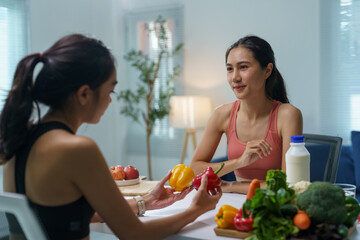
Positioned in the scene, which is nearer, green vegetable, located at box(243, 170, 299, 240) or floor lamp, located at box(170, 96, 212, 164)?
green vegetable, located at box(243, 170, 299, 240)

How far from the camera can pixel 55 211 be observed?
3.51ft

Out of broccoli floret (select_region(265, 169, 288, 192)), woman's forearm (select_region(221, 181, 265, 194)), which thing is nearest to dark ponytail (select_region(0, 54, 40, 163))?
broccoli floret (select_region(265, 169, 288, 192))

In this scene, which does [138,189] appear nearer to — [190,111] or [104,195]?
[104,195]

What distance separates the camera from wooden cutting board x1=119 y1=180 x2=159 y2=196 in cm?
176

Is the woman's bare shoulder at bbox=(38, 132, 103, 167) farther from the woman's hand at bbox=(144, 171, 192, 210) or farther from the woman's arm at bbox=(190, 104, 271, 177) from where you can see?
the woman's arm at bbox=(190, 104, 271, 177)

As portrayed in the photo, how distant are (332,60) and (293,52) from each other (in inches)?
14.6

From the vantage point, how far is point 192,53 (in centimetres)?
457

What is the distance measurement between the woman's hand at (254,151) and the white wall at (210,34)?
88.6 inches

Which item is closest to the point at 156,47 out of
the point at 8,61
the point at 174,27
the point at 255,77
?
the point at 174,27

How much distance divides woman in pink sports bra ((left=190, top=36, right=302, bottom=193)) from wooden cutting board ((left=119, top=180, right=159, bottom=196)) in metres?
0.29

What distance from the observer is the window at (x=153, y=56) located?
470 cm

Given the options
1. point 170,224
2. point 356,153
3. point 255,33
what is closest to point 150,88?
point 255,33

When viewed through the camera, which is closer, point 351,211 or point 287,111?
point 351,211

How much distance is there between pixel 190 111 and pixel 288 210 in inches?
122
